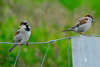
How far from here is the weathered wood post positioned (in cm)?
284

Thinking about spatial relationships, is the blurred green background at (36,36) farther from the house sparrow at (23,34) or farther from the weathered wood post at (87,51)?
the weathered wood post at (87,51)

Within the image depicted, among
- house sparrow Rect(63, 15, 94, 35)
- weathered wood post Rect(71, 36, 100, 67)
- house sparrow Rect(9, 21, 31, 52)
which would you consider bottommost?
weathered wood post Rect(71, 36, 100, 67)

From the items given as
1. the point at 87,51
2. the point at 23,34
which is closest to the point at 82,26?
the point at 23,34

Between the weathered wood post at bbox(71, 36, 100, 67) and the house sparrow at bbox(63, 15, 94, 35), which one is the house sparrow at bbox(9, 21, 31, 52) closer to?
the house sparrow at bbox(63, 15, 94, 35)

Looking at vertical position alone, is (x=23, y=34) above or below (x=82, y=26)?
below

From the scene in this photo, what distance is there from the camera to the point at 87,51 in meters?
2.84

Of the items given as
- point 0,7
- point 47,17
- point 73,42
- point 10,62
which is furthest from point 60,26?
point 73,42

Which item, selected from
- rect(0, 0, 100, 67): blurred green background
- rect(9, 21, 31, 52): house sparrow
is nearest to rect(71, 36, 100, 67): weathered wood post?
rect(9, 21, 31, 52): house sparrow

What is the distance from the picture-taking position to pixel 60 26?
9.73 meters

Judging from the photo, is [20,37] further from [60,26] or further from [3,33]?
[60,26]

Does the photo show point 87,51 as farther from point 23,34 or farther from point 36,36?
point 36,36

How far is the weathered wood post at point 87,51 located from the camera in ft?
9.31

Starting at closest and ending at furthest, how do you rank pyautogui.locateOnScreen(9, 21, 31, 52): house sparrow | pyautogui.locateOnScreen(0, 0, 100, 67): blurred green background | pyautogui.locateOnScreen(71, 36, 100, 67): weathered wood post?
pyautogui.locateOnScreen(71, 36, 100, 67): weathered wood post → pyautogui.locateOnScreen(9, 21, 31, 52): house sparrow → pyautogui.locateOnScreen(0, 0, 100, 67): blurred green background

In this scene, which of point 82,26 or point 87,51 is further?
point 82,26
